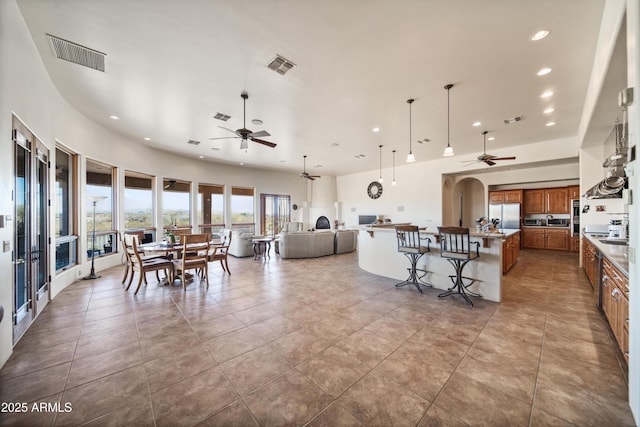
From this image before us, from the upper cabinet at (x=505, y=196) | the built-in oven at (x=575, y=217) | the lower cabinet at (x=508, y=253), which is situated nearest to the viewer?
the lower cabinet at (x=508, y=253)

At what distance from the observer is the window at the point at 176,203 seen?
7.71 m

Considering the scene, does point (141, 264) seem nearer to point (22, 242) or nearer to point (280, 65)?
point (22, 242)

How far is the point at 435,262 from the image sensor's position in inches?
168

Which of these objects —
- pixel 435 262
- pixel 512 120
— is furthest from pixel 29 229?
pixel 512 120

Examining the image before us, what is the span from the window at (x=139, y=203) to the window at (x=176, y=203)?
0.38 metres

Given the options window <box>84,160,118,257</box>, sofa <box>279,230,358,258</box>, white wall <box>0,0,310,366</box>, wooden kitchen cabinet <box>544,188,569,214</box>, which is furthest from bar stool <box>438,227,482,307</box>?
window <box>84,160,118,257</box>

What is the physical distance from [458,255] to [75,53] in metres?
5.69

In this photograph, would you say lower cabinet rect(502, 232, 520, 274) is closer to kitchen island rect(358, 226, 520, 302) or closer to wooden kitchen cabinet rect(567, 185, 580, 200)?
kitchen island rect(358, 226, 520, 302)

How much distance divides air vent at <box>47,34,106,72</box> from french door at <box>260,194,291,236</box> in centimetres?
745

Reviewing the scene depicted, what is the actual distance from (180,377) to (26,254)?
268cm

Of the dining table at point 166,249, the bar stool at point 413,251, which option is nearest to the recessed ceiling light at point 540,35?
the bar stool at point 413,251

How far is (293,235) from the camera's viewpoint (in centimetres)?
697

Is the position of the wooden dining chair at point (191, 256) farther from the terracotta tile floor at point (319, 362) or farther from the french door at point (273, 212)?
the french door at point (273, 212)

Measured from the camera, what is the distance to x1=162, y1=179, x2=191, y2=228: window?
7715 millimetres
